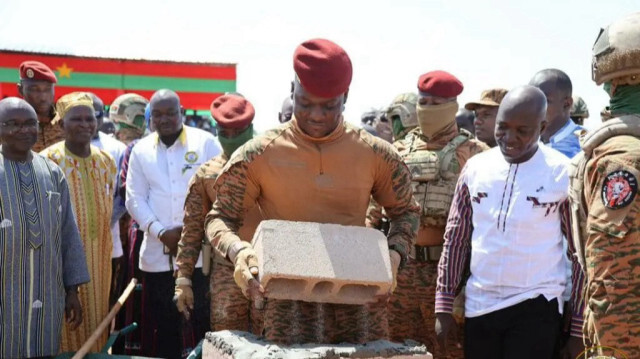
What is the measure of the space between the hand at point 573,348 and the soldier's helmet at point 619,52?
1631 millimetres

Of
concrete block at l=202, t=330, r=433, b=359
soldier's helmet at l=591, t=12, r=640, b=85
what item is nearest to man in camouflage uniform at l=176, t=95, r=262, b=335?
concrete block at l=202, t=330, r=433, b=359

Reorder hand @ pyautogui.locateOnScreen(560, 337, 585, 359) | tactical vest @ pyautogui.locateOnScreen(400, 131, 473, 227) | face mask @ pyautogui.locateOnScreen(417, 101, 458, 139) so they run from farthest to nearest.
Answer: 1. face mask @ pyautogui.locateOnScreen(417, 101, 458, 139)
2. tactical vest @ pyautogui.locateOnScreen(400, 131, 473, 227)
3. hand @ pyautogui.locateOnScreen(560, 337, 585, 359)

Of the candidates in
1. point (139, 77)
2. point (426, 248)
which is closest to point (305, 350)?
point (426, 248)

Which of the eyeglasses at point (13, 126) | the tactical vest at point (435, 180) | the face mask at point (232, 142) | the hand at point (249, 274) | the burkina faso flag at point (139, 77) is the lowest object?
the hand at point (249, 274)

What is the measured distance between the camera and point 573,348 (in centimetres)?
418

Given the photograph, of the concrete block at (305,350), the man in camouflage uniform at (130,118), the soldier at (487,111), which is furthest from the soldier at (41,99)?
the concrete block at (305,350)

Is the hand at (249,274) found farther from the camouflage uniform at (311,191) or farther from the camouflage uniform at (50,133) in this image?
the camouflage uniform at (50,133)

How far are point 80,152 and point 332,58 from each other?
11.2 ft

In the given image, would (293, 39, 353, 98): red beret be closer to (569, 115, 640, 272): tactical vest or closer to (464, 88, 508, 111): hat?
(569, 115, 640, 272): tactical vest

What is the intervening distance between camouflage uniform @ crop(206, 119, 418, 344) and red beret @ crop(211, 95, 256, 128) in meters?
1.87

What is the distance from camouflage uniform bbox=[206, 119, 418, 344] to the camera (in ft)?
11.6

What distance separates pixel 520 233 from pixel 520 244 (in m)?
0.06

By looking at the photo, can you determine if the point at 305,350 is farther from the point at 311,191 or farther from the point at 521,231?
the point at 521,231

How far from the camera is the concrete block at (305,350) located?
310 cm
